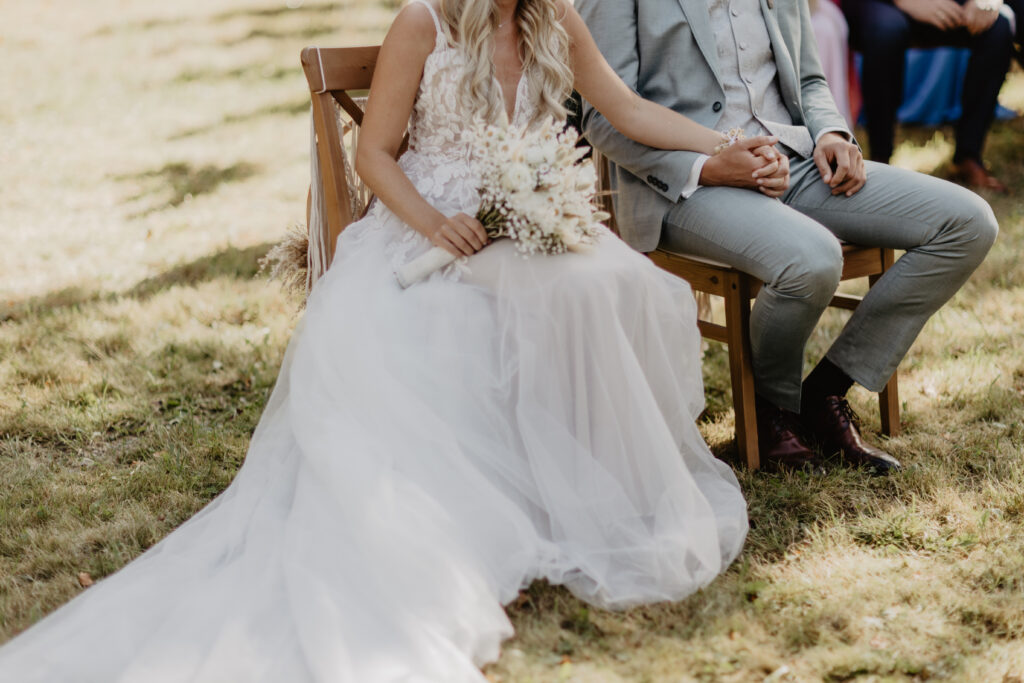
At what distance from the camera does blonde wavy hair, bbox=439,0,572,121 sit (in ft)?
8.67

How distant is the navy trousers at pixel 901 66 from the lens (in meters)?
5.54

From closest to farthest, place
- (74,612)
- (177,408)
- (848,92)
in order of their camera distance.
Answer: (74,612)
(177,408)
(848,92)

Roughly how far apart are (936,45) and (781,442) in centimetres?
378

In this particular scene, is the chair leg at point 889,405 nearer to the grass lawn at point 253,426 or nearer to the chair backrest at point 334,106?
the grass lawn at point 253,426

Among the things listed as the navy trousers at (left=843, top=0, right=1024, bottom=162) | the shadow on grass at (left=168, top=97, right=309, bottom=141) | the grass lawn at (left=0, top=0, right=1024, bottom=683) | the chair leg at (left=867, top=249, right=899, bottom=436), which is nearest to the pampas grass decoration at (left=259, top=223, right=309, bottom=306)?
the grass lawn at (left=0, top=0, right=1024, bottom=683)

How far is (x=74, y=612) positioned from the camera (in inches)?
82.4

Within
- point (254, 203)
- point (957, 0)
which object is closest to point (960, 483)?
point (957, 0)

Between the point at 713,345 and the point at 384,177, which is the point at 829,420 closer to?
the point at 713,345

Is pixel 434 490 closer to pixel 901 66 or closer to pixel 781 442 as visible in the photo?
pixel 781 442

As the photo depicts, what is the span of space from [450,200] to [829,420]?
134cm

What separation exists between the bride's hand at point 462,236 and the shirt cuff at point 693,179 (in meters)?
0.71

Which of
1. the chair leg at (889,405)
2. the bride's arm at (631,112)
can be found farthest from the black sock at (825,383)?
the bride's arm at (631,112)

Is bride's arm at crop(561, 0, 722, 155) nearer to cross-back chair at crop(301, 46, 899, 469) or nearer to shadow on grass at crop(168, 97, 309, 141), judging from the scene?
cross-back chair at crop(301, 46, 899, 469)

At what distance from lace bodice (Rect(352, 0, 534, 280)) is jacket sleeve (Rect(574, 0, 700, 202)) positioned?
37 centimetres
